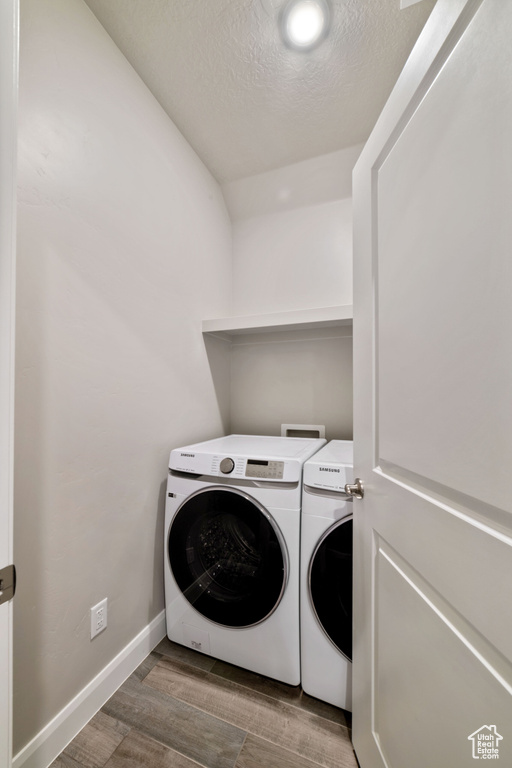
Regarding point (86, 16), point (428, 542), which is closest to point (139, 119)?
point (86, 16)

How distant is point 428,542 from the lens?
58 cm

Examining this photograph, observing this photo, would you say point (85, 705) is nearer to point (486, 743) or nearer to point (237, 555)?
point (237, 555)

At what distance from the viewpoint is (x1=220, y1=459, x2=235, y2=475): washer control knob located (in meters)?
1.23

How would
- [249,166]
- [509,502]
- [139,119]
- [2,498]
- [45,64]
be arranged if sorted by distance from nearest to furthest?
[509,502], [2,498], [45,64], [139,119], [249,166]

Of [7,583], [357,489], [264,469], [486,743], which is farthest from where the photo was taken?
[264,469]

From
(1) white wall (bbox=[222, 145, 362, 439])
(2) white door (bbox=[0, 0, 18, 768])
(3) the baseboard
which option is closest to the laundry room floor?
(3) the baseboard

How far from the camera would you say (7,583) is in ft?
1.77

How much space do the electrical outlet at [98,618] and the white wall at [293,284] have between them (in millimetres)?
1264

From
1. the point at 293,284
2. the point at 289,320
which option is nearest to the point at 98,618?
the point at 289,320

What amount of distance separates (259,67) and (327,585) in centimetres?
217

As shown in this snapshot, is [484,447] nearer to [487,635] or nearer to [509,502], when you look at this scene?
[509,502]

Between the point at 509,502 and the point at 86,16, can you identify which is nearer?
the point at 509,502

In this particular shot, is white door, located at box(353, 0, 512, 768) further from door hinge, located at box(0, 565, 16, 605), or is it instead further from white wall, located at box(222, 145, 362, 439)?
white wall, located at box(222, 145, 362, 439)

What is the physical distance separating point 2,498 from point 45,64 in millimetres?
1316
